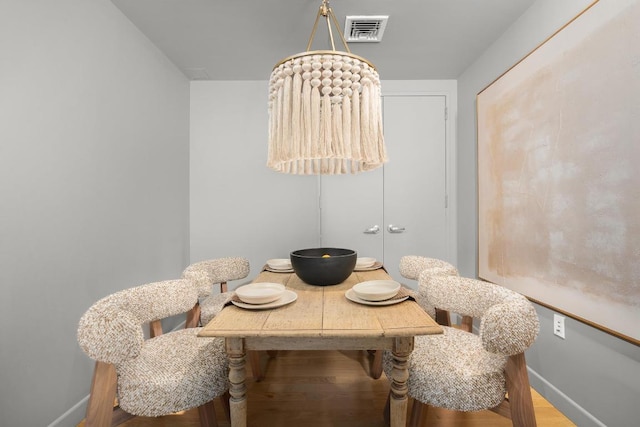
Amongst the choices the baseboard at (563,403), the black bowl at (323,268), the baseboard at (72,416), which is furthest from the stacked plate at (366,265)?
the baseboard at (72,416)

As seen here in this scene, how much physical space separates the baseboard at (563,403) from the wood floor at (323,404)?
0.12 feet

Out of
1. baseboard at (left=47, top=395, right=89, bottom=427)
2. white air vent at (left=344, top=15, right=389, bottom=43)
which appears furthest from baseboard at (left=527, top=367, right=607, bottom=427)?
baseboard at (left=47, top=395, right=89, bottom=427)

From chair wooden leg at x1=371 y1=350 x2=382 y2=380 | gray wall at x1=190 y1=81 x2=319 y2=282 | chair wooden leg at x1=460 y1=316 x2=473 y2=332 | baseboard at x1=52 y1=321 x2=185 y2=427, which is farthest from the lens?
gray wall at x1=190 y1=81 x2=319 y2=282

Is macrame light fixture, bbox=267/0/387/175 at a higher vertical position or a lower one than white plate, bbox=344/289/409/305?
higher

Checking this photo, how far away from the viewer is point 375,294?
1.20 m

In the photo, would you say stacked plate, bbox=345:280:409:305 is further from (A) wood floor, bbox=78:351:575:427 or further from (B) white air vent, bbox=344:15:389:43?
(B) white air vent, bbox=344:15:389:43

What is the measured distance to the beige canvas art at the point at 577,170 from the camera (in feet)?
4.45

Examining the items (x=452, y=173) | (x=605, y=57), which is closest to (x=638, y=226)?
(x=605, y=57)

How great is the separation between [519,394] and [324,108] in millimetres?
1294

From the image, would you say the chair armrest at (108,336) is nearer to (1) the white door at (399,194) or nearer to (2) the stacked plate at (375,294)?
Answer: (2) the stacked plate at (375,294)

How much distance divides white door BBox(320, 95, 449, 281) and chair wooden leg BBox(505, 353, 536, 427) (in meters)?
1.97

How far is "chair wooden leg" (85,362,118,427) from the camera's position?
106 cm

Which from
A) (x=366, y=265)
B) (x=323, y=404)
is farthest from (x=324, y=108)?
(x=323, y=404)

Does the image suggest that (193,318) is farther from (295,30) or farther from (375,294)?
(295,30)
